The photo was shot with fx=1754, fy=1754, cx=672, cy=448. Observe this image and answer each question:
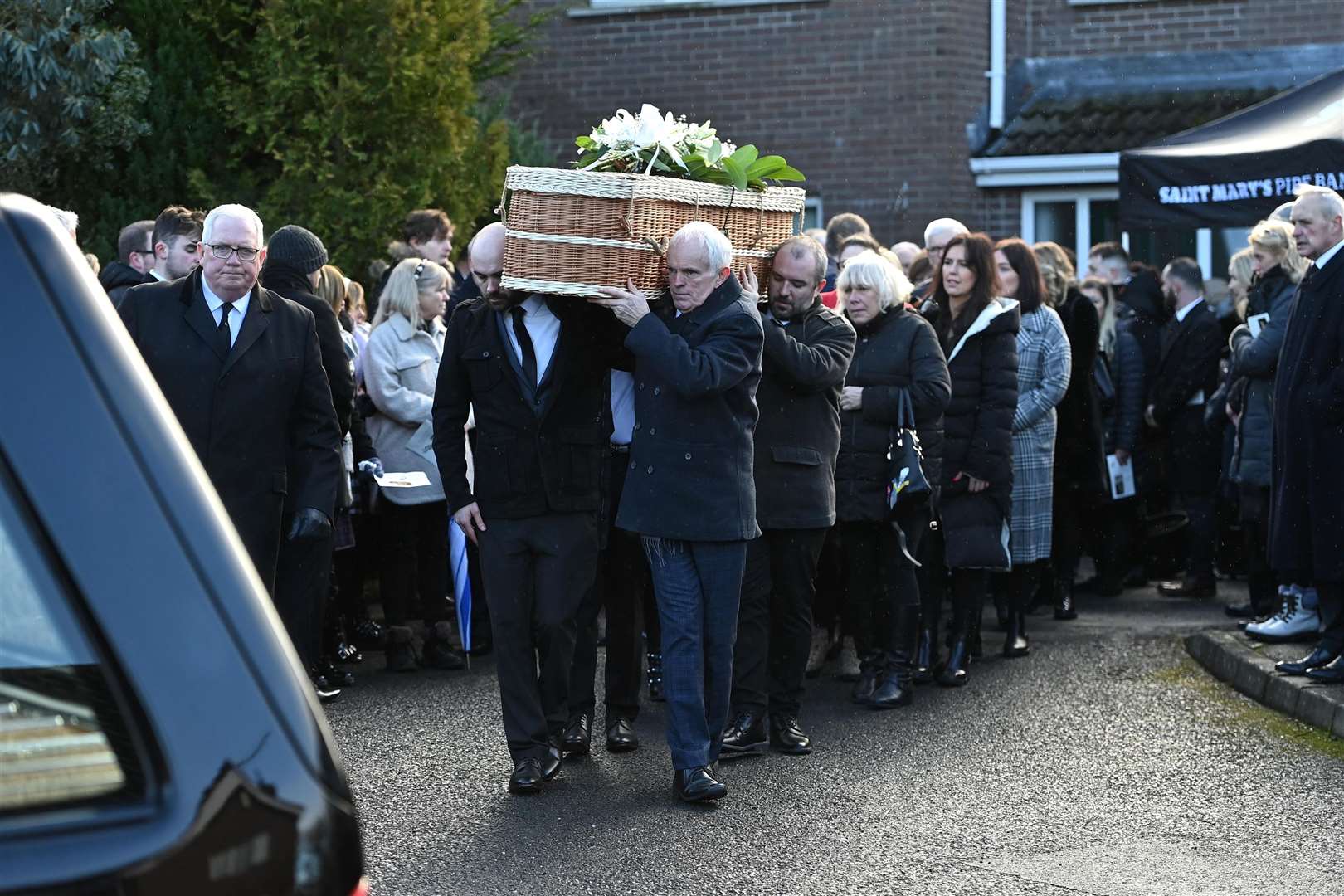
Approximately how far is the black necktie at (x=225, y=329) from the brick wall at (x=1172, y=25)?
1198 cm

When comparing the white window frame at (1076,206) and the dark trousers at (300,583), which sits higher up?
the white window frame at (1076,206)

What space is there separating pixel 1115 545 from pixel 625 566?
16.8ft

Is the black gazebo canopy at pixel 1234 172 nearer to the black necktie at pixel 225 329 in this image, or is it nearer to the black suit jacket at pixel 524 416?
the black suit jacket at pixel 524 416

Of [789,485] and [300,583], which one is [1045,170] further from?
[300,583]

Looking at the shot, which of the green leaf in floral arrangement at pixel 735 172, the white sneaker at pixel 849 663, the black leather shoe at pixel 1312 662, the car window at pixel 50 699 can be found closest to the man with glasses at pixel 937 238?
the white sneaker at pixel 849 663

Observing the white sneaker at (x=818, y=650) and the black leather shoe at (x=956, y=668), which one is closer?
the black leather shoe at (x=956, y=668)

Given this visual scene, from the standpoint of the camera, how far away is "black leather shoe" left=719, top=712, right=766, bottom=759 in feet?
22.6

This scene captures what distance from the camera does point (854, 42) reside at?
54.0 ft

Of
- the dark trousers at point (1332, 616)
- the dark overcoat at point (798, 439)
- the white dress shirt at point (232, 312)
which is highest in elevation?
Result: the white dress shirt at point (232, 312)

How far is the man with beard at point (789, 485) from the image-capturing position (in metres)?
6.87

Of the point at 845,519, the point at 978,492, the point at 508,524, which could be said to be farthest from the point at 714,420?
the point at 978,492

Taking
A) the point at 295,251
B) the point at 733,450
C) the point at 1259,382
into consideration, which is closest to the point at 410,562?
the point at 295,251

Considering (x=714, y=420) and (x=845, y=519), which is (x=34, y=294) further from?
(x=845, y=519)

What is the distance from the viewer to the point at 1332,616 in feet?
26.3
